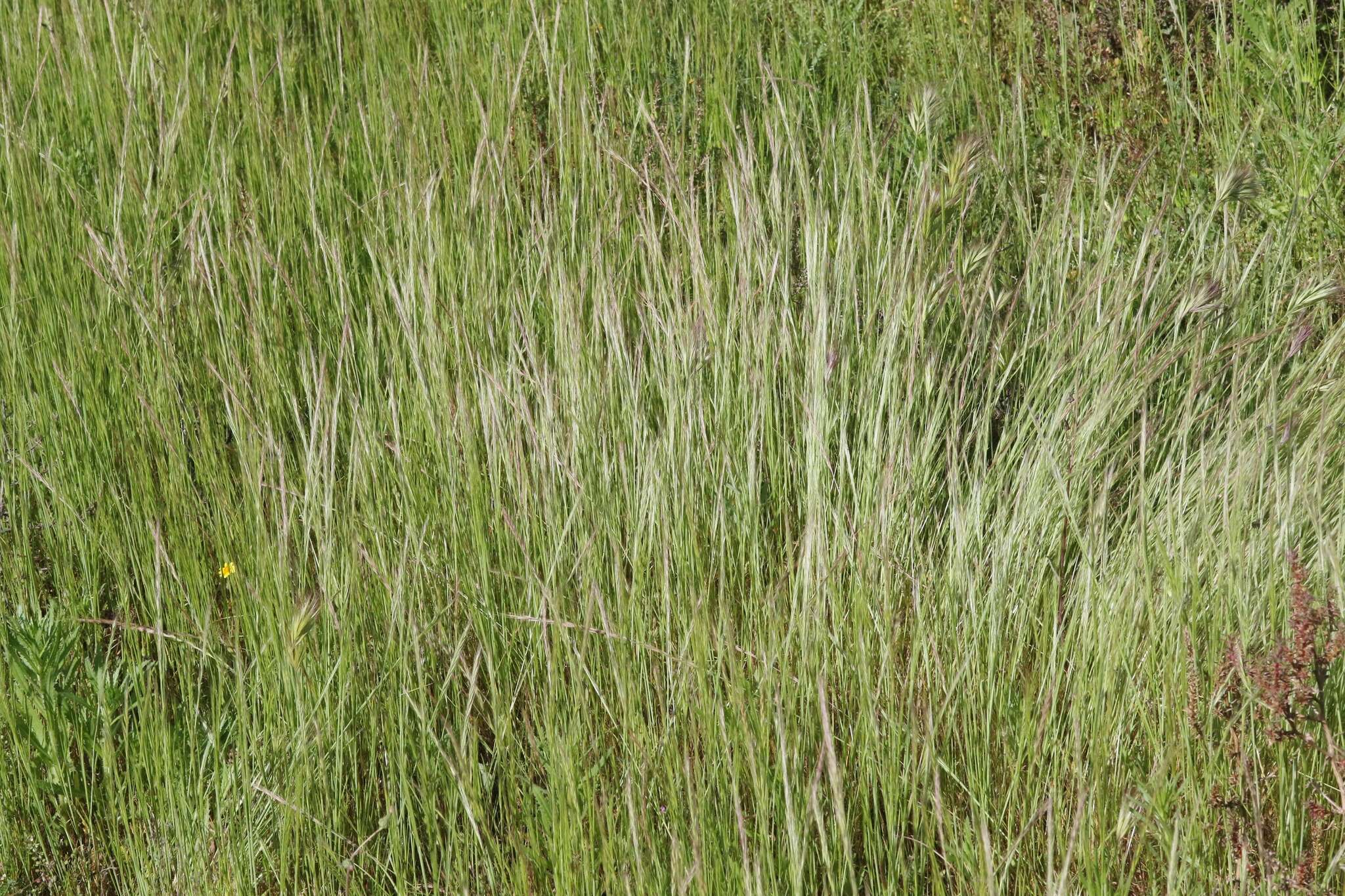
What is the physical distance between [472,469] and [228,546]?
0.43m

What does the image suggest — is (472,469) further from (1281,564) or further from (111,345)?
(1281,564)

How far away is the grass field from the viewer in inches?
51.1

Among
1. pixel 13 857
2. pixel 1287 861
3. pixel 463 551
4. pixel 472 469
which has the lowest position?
pixel 13 857

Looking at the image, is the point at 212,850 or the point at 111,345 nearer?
the point at 212,850

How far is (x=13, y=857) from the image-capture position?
1534 millimetres

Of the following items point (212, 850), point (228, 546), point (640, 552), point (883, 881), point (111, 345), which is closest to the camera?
point (883, 881)

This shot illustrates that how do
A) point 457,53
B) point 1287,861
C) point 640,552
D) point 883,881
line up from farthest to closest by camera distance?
point 457,53
point 640,552
point 883,881
point 1287,861

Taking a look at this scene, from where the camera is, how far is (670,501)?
64.7 inches

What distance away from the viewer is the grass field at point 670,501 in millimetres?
1299

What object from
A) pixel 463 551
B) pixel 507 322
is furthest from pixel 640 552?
pixel 507 322

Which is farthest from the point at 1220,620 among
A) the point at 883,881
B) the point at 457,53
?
the point at 457,53

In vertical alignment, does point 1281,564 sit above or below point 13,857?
above

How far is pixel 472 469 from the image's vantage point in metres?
1.61

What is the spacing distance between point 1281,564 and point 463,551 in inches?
39.9
